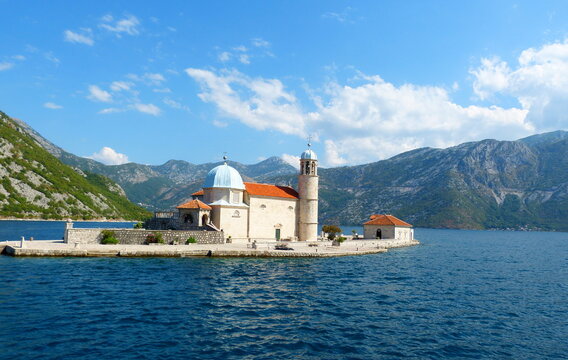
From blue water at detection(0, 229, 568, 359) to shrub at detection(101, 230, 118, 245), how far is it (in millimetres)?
7785

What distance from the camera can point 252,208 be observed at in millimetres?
63531

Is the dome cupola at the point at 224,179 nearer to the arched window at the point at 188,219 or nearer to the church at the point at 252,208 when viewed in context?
the church at the point at 252,208

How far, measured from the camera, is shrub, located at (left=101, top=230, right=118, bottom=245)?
51.0 metres

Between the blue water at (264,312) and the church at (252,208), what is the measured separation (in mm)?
16762

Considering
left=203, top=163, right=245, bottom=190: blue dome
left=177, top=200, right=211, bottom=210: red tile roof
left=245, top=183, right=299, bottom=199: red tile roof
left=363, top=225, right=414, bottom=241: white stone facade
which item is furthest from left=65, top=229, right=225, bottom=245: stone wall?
left=363, top=225, right=414, bottom=241: white stone facade

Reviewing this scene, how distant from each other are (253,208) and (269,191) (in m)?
4.92

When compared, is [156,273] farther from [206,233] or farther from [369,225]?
[369,225]

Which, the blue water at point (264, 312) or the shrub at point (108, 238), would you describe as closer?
the blue water at point (264, 312)

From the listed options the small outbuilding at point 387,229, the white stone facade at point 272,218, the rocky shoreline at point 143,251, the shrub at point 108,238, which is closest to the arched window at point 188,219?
the rocky shoreline at point 143,251

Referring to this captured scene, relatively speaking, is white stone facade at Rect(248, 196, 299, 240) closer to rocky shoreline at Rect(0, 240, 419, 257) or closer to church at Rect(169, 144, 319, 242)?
church at Rect(169, 144, 319, 242)

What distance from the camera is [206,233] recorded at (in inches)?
2164

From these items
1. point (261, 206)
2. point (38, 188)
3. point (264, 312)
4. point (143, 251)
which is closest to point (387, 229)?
point (261, 206)

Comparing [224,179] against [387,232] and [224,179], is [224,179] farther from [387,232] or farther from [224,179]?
[387,232]

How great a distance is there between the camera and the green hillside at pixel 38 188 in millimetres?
151375
